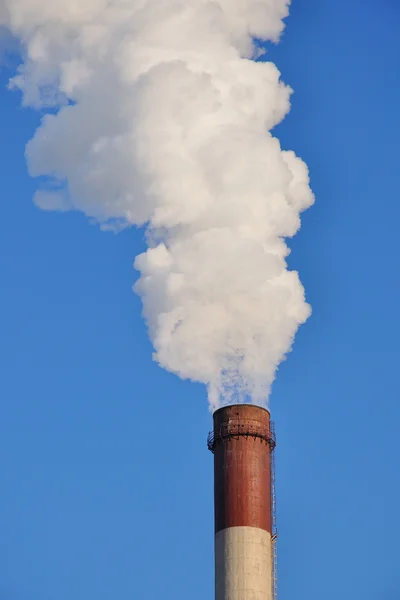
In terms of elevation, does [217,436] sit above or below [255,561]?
above

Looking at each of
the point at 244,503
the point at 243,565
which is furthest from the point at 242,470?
the point at 243,565

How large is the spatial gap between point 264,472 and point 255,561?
4732mm

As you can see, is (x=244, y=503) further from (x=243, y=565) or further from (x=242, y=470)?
(x=243, y=565)

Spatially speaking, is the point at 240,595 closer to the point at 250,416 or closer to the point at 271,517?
the point at 271,517

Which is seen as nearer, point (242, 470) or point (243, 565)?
point (243, 565)

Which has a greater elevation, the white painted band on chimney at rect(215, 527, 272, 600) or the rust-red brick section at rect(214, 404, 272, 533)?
the rust-red brick section at rect(214, 404, 272, 533)

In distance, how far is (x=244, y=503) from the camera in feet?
219

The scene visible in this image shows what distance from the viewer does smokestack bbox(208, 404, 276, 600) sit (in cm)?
6550

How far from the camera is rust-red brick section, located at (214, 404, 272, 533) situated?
6675cm

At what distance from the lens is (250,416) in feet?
225

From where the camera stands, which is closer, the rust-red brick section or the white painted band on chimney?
the white painted band on chimney

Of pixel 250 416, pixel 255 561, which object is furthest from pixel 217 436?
pixel 255 561

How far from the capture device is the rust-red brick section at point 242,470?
219ft

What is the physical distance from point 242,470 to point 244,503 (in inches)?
66.1
